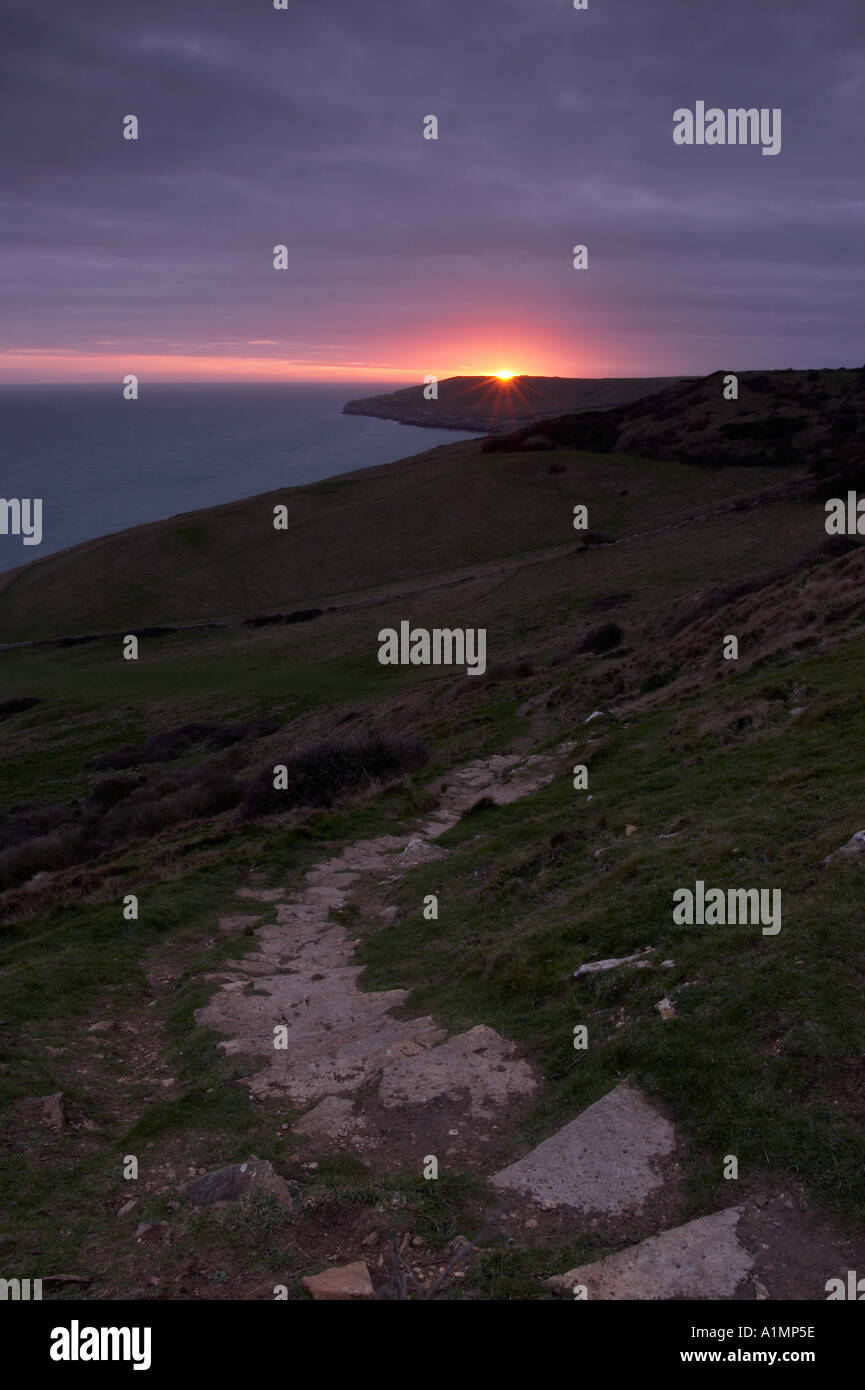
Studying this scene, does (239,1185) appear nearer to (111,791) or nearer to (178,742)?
(111,791)

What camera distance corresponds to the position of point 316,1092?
24.7 ft

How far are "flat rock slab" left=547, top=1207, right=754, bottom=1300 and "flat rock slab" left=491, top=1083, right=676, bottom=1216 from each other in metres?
0.45

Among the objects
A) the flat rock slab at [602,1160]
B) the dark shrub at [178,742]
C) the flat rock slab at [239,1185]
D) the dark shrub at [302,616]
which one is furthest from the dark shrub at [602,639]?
the dark shrub at [302,616]

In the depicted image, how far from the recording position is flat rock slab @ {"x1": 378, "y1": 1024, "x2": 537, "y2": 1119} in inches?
274

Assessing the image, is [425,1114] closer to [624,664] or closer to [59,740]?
[624,664]

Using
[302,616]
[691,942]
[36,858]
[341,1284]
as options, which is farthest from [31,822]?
[302,616]

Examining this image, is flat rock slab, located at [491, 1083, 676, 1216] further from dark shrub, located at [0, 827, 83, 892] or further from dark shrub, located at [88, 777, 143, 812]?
dark shrub, located at [88, 777, 143, 812]

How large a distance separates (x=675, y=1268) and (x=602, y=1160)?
1051 mm

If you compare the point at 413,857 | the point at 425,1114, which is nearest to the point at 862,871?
the point at 425,1114

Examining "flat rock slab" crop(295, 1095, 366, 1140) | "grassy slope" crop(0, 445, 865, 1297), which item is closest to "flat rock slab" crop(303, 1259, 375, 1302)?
"grassy slope" crop(0, 445, 865, 1297)

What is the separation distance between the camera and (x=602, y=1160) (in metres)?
5.84
